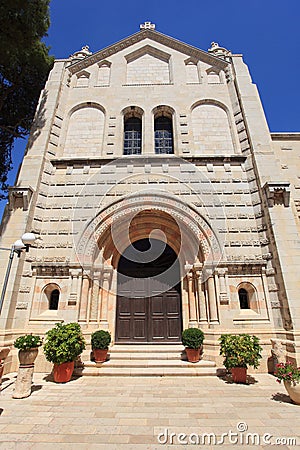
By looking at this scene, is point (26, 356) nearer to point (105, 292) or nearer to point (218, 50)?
point (105, 292)

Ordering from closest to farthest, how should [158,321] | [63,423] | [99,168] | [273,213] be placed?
[63,423]
[273,213]
[158,321]
[99,168]

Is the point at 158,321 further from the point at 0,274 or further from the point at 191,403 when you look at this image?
the point at 0,274

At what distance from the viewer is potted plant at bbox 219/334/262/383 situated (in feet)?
19.6

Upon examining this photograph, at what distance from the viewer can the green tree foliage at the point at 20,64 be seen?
8.41 m

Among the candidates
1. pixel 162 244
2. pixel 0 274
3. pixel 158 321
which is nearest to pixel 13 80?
pixel 0 274

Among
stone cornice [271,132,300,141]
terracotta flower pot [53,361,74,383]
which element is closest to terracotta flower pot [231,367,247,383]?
terracotta flower pot [53,361,74,383]

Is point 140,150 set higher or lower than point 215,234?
higher

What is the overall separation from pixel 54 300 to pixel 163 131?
28.3 feet

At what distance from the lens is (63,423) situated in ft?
12.6

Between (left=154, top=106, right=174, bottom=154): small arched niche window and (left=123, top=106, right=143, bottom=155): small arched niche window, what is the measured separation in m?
0.78

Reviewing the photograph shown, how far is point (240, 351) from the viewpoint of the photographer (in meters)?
6.05

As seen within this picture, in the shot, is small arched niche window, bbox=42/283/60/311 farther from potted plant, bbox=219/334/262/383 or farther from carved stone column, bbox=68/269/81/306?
potted plant, bbox=219/334/262/383

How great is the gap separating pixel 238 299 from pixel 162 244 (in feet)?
11.8

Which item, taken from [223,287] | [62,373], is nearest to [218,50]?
[223,287]
